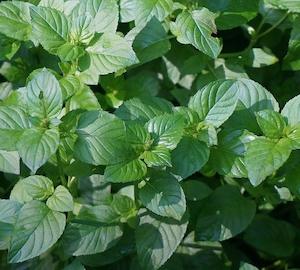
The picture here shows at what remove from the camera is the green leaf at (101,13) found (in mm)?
1396

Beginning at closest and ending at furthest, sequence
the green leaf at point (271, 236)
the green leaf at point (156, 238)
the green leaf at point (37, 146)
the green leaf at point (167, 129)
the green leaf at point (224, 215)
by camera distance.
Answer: the green leaf at point (37, 146) < the green leaf at point (167, 129) < the green leaf at point (156, 238) < the green leaf at point (224, 215) < the green leaf at point (271, 236)

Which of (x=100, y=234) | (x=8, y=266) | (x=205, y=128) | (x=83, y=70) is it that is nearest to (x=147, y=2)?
(x=83, y=70)

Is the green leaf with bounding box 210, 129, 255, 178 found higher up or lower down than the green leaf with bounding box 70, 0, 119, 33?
lower down

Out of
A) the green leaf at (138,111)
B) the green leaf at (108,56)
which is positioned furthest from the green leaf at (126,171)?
the green leaf at (108,56)

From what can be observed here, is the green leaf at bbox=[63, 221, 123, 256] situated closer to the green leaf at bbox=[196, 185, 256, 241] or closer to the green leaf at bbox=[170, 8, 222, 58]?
the green leaf at bbox=[196, 185, 256, 241]

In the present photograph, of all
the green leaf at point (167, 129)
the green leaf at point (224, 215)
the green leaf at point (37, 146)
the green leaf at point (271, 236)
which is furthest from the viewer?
the green leaf at point (271, 236)

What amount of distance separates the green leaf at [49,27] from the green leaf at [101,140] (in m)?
0.22

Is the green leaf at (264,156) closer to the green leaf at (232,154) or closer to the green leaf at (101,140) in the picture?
the green leaf at (232,154)

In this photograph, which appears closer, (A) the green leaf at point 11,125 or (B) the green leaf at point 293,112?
(A) the green leaf at point 11,125

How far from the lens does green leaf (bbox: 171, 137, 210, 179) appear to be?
126 centimetres

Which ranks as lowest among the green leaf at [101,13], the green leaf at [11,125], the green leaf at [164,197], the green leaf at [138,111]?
the green leaf at [164,197]

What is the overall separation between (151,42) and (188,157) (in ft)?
1.34

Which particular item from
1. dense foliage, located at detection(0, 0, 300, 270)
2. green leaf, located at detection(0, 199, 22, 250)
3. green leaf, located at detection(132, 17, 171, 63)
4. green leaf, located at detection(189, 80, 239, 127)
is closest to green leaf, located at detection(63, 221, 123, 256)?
dense foliage, located at detection(0, 0, 300, 270)

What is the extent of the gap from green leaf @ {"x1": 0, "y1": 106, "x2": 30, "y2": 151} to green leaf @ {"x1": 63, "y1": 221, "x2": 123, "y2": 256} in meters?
0.27
